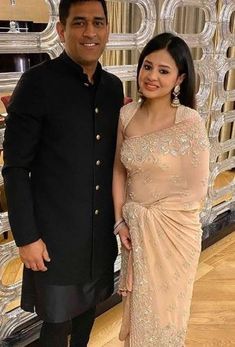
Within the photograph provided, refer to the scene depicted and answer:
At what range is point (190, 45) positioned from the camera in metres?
2.47

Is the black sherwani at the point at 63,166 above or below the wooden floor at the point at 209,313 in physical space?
above

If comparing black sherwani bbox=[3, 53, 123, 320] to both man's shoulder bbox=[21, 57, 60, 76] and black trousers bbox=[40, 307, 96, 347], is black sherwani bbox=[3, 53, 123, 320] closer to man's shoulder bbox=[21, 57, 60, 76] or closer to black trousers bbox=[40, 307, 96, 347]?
man's shoulder bbox=[21, 57, 60, 76]

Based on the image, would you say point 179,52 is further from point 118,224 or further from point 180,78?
point 118,224

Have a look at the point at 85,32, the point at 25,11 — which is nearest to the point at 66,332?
the point at 85,32

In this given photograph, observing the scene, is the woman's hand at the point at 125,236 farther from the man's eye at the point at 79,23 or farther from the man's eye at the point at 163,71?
the man's eye at the point at 79,23

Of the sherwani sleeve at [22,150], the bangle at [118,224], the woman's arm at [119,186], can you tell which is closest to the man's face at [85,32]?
the sherwani sleeve at [22,150]

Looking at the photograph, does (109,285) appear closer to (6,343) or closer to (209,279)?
(6,343)

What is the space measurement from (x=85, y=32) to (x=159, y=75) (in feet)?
0.93

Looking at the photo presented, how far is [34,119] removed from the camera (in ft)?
3.80

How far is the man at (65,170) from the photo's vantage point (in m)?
1.18

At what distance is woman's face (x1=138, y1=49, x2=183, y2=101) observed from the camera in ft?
4.25

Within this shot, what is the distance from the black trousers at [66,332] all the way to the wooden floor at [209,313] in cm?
38

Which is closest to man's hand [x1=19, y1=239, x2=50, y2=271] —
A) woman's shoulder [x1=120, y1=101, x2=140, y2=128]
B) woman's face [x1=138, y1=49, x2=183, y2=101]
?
woman's shoulder [x1=120, y1=101, x2=140, y2=128]

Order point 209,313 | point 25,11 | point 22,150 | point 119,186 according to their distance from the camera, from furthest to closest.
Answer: point 25,11 → point 209,313 → point 119,186 → point 22,150
